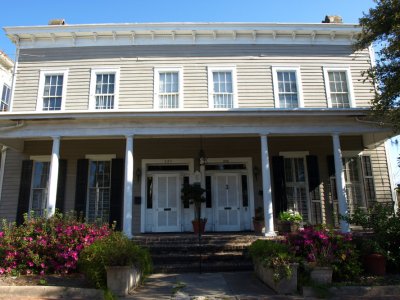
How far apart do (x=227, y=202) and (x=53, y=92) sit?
779 cm

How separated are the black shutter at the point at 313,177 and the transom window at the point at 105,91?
24.6ft

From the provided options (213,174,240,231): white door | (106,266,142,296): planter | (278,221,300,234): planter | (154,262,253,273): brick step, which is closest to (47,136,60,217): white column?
(154,262,253,273): brick step

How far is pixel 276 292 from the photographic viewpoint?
640 cm

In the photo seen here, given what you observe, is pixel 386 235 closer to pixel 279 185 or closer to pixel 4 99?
pixel 279 185

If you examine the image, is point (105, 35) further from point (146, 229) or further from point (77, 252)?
point (77, 252)

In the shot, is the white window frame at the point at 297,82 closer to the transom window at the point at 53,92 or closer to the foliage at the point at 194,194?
the foliage at the point at 194,194

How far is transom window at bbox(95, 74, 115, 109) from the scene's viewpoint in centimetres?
1316

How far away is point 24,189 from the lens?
12281mm

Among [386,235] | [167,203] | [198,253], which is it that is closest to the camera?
[386,235]

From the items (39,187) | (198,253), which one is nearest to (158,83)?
(39,187)

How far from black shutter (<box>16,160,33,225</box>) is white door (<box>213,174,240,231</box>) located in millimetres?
6543

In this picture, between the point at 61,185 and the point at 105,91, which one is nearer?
the point at 61,185

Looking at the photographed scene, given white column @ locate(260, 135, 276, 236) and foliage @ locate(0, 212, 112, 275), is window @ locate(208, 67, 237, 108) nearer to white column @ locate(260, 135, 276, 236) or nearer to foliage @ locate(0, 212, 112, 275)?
white column @ locate(260, 135, 276, 236)

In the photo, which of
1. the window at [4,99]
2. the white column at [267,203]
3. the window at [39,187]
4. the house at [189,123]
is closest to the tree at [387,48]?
the house at [189,123]
